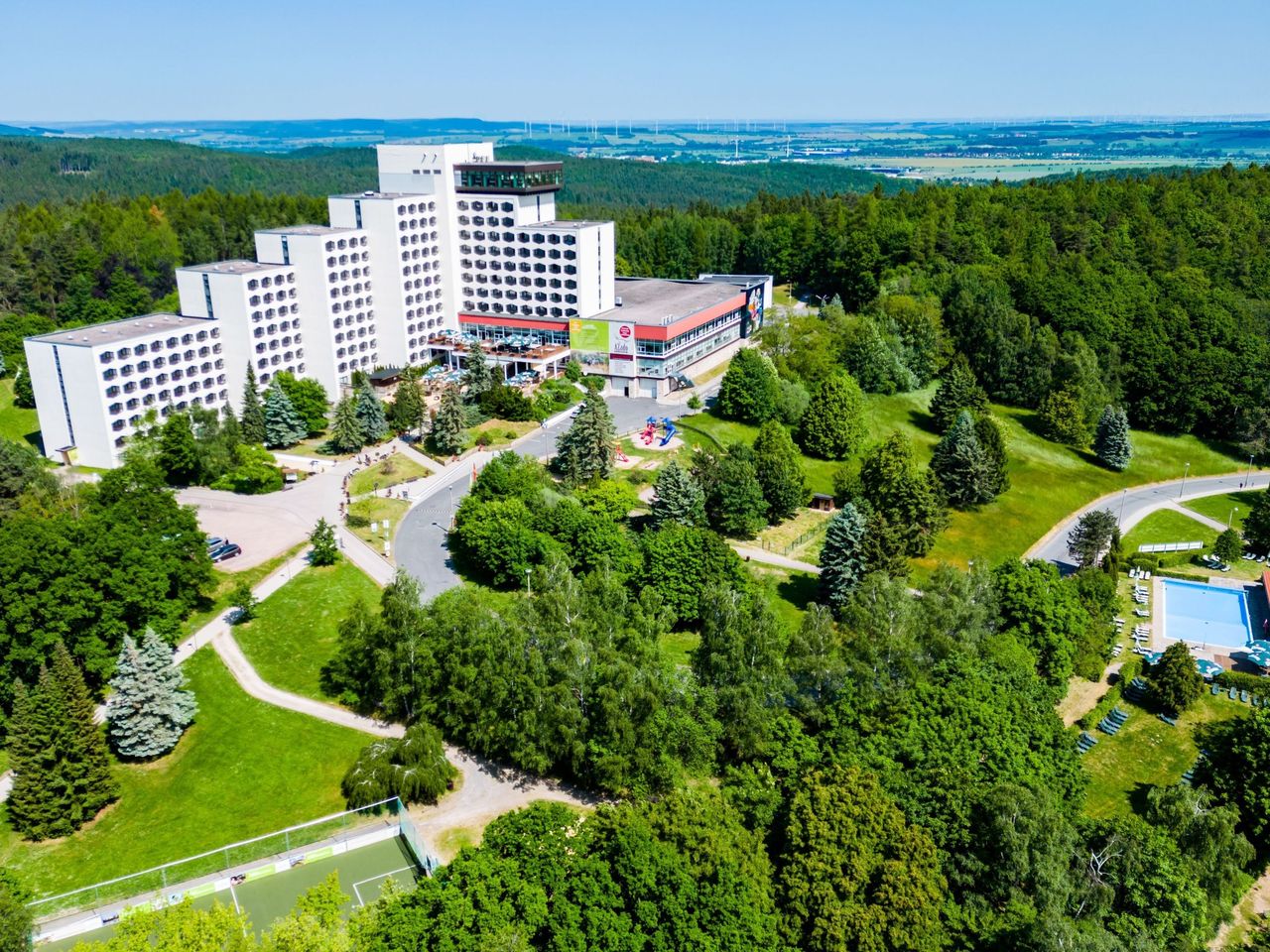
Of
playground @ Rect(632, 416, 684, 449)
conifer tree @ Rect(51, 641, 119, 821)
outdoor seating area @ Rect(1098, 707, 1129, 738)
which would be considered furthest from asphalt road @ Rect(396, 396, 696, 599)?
outdoor seating area @ Rect(1098, 707, 1129, 738)

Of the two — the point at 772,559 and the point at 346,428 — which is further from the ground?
the point at 346,428

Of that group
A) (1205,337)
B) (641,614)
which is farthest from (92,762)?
(1205,337)

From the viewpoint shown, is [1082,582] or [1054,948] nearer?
[1054,948]

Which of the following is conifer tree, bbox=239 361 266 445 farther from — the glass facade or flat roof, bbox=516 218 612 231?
the glass facade

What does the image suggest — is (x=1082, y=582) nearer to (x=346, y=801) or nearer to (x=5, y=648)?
(x=346, y=801)

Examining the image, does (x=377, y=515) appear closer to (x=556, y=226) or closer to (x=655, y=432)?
(x=655, y=432)

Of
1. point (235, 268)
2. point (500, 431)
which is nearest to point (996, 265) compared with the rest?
point (500, 431)

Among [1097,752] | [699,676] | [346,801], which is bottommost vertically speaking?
[1097,752]

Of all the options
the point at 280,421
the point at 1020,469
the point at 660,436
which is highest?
the point at 280,421
